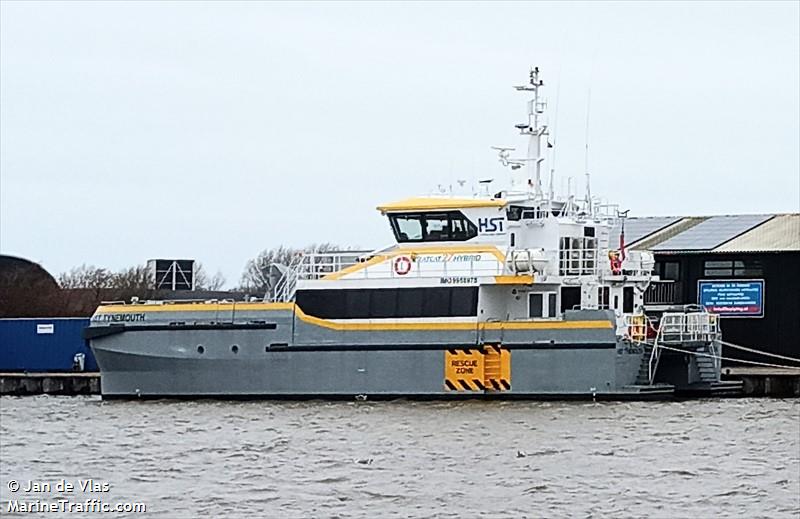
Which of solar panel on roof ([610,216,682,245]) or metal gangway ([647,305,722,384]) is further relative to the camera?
solar panel on roof ([610,216,682,245])

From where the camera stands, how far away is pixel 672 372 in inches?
1372

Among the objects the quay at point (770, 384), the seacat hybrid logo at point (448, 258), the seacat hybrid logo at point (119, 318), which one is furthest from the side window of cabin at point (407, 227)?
the quay at point (770, 384)

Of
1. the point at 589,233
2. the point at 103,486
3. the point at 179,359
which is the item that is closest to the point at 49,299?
the point at 179,359

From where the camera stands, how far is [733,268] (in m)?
41.0

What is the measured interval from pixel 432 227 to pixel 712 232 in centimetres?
1156

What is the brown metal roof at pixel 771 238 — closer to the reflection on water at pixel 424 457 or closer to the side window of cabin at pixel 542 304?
the reflection on water at pixel 424 457

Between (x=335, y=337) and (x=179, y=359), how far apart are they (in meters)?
3.66

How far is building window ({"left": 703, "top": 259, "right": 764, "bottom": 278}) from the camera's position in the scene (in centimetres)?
4053

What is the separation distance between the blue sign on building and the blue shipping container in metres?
15.8

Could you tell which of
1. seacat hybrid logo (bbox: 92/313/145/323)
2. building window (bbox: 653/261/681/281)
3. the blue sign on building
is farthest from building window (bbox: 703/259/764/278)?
seacat hybrid logo (bbox: 92/313/145/323)

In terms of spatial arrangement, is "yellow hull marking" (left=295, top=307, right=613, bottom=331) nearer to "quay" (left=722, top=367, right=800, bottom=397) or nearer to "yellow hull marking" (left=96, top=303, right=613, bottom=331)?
"yellow hull marking" (left=96, top=303, right=613, bottom=331)

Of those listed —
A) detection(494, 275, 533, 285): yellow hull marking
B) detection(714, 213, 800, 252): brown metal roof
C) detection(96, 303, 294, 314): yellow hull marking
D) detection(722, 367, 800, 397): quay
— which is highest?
detection(714, 213, 800, 252): brown metal roof

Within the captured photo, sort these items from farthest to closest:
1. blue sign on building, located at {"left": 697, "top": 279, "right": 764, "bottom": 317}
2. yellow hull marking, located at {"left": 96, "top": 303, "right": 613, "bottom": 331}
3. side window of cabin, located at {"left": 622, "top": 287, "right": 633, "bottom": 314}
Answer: blue sign on building, located at {"left": 697, "top": 279, "right": 764, "bottom": 317}
side window of cabin, located at {"left": 622, "top": 287, "right": 633, "bottom": 314}
yellow hull marking, located at {"left": 96, "top": 303, "right": 613, "bottom": 331}

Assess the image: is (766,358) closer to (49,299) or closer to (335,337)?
(335,337)
